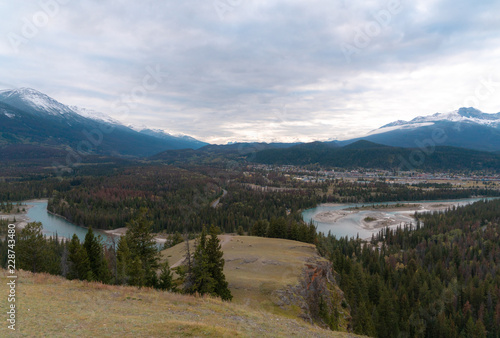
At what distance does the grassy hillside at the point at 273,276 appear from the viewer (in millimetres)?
25188

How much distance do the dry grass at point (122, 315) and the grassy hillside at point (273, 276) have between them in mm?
5672

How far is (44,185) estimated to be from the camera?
16350cm

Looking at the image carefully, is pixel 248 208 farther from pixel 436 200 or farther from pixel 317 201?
pixel 436 200

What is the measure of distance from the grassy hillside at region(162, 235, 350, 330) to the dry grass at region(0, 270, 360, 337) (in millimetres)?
5672

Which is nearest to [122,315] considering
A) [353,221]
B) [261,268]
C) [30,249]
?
[261,268]

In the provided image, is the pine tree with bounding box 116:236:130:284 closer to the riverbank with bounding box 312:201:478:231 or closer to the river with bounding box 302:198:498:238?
the river with bounding box 302:198:498:238

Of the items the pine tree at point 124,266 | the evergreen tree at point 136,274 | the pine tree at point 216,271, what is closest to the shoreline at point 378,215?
the pine tree at point 216,271

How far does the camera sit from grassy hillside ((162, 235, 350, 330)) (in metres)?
25.2

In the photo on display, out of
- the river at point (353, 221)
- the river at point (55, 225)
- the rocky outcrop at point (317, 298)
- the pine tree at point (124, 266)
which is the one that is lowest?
the river at point (55, 225)

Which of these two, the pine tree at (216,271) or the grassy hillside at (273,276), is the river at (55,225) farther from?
the pine tree at (216,271)

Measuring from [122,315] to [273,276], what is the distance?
18.7 m

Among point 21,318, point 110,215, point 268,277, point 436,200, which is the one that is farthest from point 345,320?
point 436,200

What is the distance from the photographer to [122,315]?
49.6ft

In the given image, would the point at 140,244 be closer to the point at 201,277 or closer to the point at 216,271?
the point at 201,277
